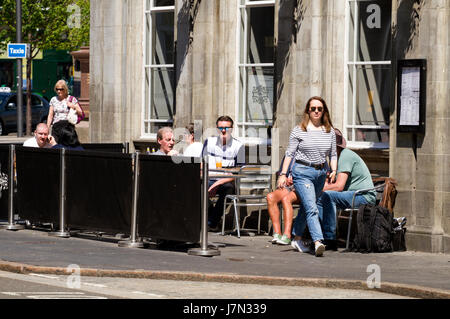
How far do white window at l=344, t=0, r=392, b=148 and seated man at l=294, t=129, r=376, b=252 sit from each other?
51.9 inches

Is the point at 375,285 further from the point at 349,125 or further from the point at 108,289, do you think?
the point at 349,125

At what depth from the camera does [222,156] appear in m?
15.8

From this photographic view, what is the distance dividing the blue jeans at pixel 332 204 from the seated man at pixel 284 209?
43cm

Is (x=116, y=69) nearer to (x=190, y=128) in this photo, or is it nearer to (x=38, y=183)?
(x=190, y=128)

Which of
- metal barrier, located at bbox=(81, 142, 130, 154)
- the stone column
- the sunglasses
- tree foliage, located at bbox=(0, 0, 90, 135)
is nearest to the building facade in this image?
metal barrier, located at bbox=(81, 142, 130, 154)

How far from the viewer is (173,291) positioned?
9.84m

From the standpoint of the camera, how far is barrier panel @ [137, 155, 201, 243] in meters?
12.4

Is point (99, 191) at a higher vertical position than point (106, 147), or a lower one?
lower

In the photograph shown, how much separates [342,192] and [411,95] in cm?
149

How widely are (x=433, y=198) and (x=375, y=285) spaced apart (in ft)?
12.4

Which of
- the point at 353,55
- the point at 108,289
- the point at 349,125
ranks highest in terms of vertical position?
the point at 353,55

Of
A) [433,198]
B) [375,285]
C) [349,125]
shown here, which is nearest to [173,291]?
[375,285]

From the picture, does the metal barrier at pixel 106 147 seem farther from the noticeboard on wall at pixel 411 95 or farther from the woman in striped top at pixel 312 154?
the noticeboard on wall at pixel 411 95

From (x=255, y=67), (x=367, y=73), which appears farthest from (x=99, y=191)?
(x=255, y=67)
